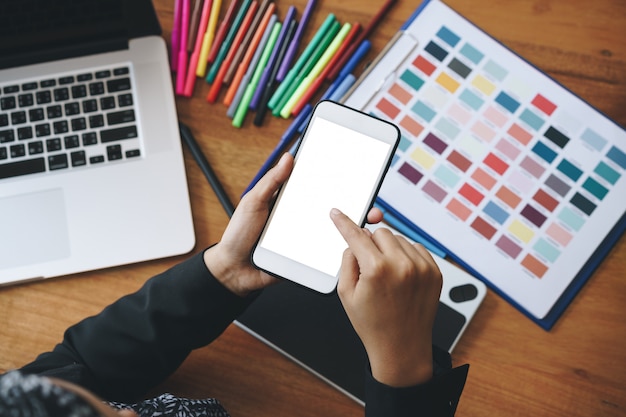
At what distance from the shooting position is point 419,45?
74 cm

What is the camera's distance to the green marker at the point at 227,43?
0.76 metres

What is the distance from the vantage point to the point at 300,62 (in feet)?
2.46

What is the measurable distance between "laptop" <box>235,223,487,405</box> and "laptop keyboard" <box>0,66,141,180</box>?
27 cm

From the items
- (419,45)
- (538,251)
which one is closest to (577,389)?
(538,251)

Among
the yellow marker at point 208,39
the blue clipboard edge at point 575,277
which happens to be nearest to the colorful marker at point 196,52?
the yellow marker at point 208,39

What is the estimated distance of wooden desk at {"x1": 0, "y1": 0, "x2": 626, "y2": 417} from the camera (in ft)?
2.19

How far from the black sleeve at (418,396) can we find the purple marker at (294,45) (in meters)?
0.42

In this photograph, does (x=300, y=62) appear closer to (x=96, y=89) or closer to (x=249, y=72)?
(x=249, y=72)

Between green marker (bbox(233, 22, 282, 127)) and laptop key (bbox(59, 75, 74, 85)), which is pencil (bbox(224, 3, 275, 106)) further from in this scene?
laptop key (bbox(59, 75, 74, 85))

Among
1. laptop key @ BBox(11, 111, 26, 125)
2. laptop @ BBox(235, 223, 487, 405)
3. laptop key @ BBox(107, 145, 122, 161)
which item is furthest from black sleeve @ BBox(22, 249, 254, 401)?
laptop key @ BBox(11, 111, 26, 125)

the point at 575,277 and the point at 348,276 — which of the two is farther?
the point at 575,277

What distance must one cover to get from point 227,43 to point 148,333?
0.40m

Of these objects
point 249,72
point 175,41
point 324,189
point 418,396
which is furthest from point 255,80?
point 418,396

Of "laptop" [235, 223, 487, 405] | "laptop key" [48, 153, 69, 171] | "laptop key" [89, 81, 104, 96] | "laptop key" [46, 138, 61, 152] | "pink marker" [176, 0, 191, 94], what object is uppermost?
"pink marker" [176, 0, 191, 94]
